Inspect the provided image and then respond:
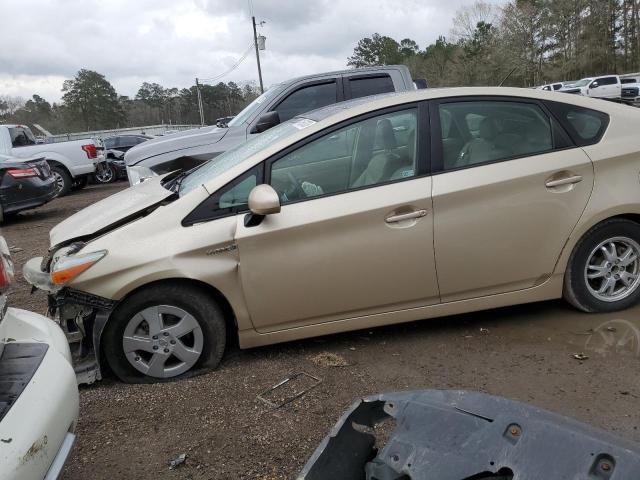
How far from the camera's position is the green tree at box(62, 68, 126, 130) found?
60.8m

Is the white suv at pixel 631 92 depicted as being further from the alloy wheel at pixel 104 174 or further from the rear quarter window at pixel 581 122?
the rear quarter window at pixel 581 122

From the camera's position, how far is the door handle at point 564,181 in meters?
3.45

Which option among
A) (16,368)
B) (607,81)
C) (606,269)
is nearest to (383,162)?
(606,269)

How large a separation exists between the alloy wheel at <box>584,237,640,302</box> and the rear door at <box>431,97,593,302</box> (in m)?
0.34

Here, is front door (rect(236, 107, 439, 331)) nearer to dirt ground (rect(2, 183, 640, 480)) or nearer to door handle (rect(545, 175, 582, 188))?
dirt ground (rect(2, 183, 640, 480))

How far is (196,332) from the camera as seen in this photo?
129 inches

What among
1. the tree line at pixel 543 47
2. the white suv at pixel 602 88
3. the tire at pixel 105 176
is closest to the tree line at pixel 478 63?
the tree line at pixel 543 47

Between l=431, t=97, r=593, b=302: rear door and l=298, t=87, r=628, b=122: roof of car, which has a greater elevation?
l=298, t=87, r=628, b=122: roof of car

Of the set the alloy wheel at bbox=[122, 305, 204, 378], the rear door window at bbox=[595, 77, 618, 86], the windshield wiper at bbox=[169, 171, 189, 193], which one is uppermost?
the rear door window at bbox=[595, 77, 618, 86]

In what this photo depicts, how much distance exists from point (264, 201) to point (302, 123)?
36.6 inches

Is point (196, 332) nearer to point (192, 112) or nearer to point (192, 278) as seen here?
point (192, 278)

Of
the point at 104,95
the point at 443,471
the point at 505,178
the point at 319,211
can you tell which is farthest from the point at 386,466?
the point at 104,95

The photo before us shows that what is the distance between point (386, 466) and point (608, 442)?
1.90ft

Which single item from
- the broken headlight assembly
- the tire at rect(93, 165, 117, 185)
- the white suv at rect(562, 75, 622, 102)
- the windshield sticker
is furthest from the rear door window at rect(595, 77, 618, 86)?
the broken headlight assembly
